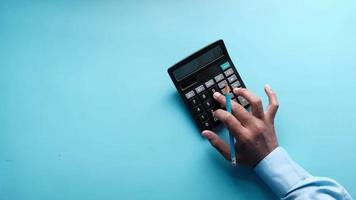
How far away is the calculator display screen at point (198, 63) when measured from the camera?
54cm

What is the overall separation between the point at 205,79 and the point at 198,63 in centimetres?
3

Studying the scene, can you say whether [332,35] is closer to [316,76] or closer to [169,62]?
[316,76]

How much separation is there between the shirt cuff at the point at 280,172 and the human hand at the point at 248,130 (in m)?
0.01

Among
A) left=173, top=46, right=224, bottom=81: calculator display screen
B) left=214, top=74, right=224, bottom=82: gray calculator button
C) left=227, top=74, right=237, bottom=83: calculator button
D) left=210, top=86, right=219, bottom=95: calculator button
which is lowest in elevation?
left=210, top=86, right=219, bottom=95: calculator button

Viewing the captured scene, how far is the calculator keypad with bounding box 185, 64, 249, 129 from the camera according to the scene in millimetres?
536

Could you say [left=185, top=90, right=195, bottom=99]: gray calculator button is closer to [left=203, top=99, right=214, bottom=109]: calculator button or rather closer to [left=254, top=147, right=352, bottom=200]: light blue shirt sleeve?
[left=203, top=99, right=214, bottom=109]: calculator button

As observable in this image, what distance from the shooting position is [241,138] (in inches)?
19.5

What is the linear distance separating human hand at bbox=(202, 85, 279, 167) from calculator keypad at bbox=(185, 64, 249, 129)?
0.6 inches

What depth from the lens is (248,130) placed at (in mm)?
501

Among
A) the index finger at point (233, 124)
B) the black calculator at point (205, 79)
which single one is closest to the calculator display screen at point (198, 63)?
the black calculator at point (205, 79)

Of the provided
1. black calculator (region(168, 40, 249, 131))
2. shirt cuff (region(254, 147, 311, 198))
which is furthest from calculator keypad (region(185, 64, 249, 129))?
shirt cuff (region(254, 147, 311, 198))

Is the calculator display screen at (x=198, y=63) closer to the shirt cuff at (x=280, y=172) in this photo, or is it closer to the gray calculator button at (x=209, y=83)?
the gray calculator button at (x=209, y=83)

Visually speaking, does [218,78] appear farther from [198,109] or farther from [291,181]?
[291,181]

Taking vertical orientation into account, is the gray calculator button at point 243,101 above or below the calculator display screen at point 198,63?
below
